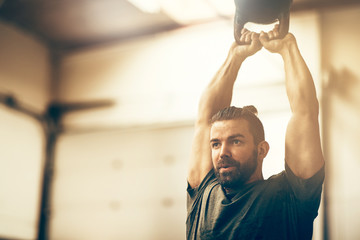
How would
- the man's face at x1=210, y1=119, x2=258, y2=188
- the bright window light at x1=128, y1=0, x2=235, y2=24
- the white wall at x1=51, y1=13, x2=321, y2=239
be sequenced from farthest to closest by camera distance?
the white wall at x1=51, y1=13, x2=321, y2=239 → the bright window light at x1=128, y1=0, x2=235, y2=24 → the man's face at x1=210, y1=119, x2=258, y2=188

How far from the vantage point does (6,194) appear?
5.38m

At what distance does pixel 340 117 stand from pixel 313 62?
1.89 feet

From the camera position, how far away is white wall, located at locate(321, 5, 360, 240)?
175 inches

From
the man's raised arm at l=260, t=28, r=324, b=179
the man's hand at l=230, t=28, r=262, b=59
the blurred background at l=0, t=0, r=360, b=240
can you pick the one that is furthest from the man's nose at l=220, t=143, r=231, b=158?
the blurred background at l=0, t=0, r=360, b=240

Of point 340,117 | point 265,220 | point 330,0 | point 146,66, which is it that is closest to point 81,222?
point 146,66

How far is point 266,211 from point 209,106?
1.93 ft

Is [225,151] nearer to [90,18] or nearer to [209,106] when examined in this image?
[209,106]

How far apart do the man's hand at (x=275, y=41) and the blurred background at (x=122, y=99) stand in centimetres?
258

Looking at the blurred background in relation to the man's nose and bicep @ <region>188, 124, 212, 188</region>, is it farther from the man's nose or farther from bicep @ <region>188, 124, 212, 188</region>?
the man's nose

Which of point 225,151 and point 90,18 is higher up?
point 90,18

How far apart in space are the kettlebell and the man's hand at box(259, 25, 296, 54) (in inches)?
0.8

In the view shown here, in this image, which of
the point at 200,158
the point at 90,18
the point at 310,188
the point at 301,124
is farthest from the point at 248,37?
the point at 90,18

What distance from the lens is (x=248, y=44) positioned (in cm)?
217

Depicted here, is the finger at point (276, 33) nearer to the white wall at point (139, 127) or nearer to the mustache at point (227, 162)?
the mustache at point (227, 162)
